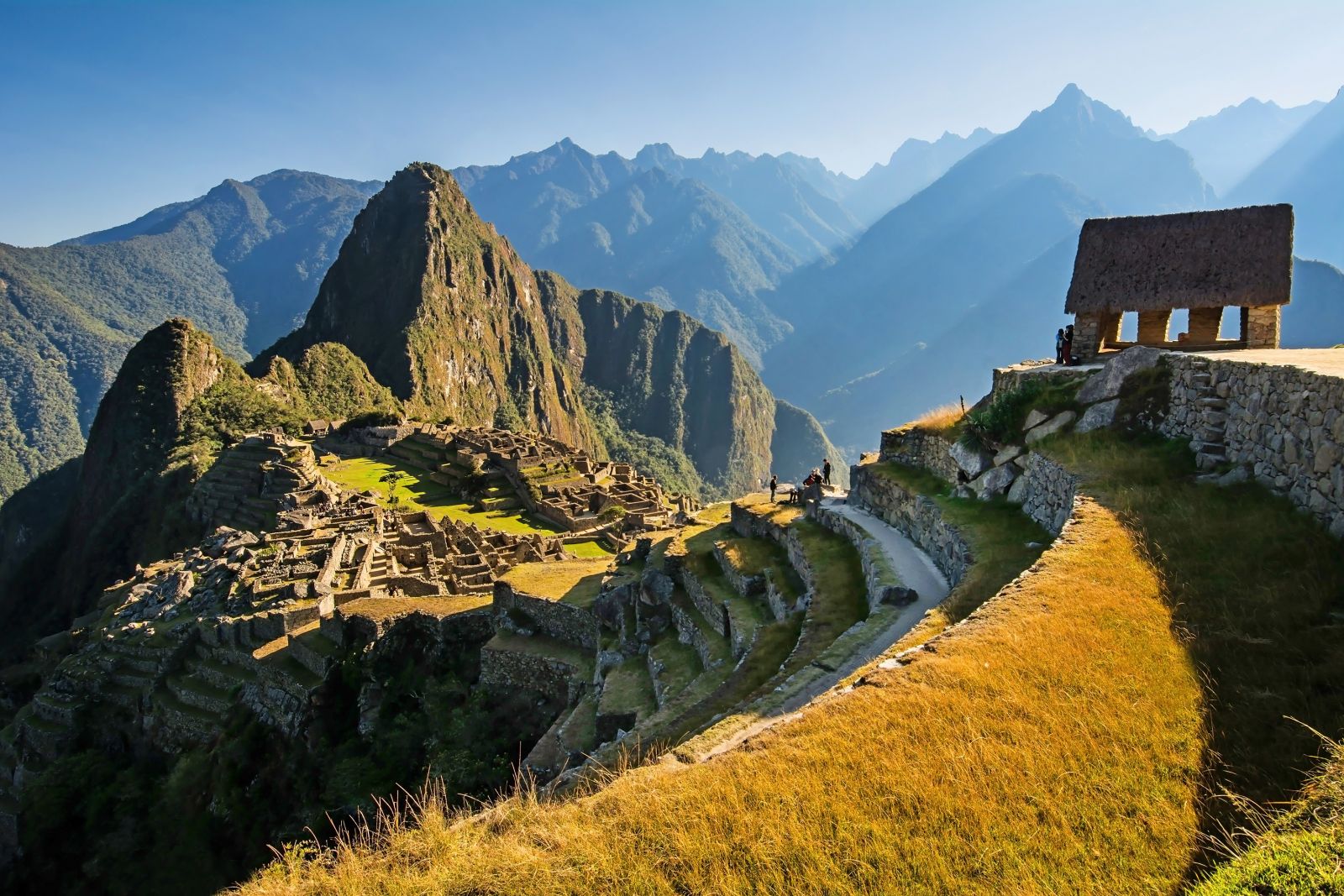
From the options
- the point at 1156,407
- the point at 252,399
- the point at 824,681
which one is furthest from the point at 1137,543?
the point at 252,399

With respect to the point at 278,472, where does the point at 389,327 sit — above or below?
above

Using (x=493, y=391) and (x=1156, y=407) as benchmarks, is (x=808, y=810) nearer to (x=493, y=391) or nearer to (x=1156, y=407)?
(x=1156, y=407)

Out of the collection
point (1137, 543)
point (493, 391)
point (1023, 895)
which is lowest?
point (1023, 895)

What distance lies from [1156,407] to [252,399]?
356ft

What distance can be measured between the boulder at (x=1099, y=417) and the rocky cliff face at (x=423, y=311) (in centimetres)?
14985

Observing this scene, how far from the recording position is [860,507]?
63.1 ft

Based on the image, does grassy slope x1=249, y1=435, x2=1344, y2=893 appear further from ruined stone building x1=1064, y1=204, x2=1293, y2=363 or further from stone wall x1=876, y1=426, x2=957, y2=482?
ruined stone building x1=1064, y1=204, x2=1293, y2=363

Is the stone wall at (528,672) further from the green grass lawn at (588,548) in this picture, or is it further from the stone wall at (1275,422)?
the green grass lawn at (588,548)

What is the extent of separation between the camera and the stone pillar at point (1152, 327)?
16.6 meters

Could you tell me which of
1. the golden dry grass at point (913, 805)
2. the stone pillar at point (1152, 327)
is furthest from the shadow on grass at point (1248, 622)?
the stone pillar at point (1152, 327)

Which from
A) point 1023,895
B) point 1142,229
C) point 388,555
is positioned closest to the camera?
point 1023,895

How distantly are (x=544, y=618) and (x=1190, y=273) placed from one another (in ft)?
53.7

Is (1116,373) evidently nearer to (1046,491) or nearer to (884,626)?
(1046,491)

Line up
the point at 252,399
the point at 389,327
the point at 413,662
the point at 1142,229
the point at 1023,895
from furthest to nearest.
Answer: the point at 389,327 < the point at 252,399 < the point at 413,662 < the point at 1142,229 < the point at 1023,895
